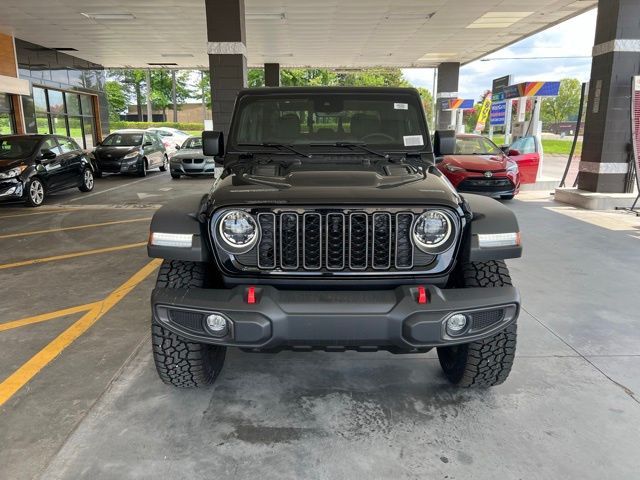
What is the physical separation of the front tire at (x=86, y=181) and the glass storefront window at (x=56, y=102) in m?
7.96

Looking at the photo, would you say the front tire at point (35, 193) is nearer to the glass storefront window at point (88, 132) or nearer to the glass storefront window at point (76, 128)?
the glass storefront window at point (76, 128)

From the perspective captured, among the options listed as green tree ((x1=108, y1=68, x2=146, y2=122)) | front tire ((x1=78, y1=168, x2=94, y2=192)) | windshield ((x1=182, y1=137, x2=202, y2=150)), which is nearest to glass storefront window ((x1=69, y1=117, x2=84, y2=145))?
windshield ((x1=182, y1=137, x2=202, y2=150))

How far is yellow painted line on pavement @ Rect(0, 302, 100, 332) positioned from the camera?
401 cm

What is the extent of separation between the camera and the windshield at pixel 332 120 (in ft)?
11.8

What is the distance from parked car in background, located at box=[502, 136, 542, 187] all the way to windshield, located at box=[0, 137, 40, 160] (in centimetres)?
1066

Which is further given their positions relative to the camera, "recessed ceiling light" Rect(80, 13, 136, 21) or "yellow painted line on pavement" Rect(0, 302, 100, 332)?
"recessed ceiling light" Rect(80, 13, 136, 21)

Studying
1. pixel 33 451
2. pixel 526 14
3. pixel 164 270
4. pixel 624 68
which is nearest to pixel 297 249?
pixel 164 270

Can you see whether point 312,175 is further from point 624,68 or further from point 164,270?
point 624,68

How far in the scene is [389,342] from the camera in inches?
92.8

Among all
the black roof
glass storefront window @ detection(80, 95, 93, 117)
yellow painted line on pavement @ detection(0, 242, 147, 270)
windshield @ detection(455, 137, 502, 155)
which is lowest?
yellow painted line on pavement @ detection(0, 242, 147, 270)

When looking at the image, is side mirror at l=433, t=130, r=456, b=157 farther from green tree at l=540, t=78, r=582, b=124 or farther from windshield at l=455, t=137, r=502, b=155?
green tree at l=540, t=78, r=582, b=124

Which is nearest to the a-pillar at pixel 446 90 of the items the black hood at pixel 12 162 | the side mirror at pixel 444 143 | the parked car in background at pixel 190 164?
the parked car in background at pixel 190 164

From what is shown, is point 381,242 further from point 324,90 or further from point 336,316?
point 324,90

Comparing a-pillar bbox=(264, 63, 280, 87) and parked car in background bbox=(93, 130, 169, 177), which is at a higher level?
Answer: a-pillar bbox=(264, 63, 280, 87)
